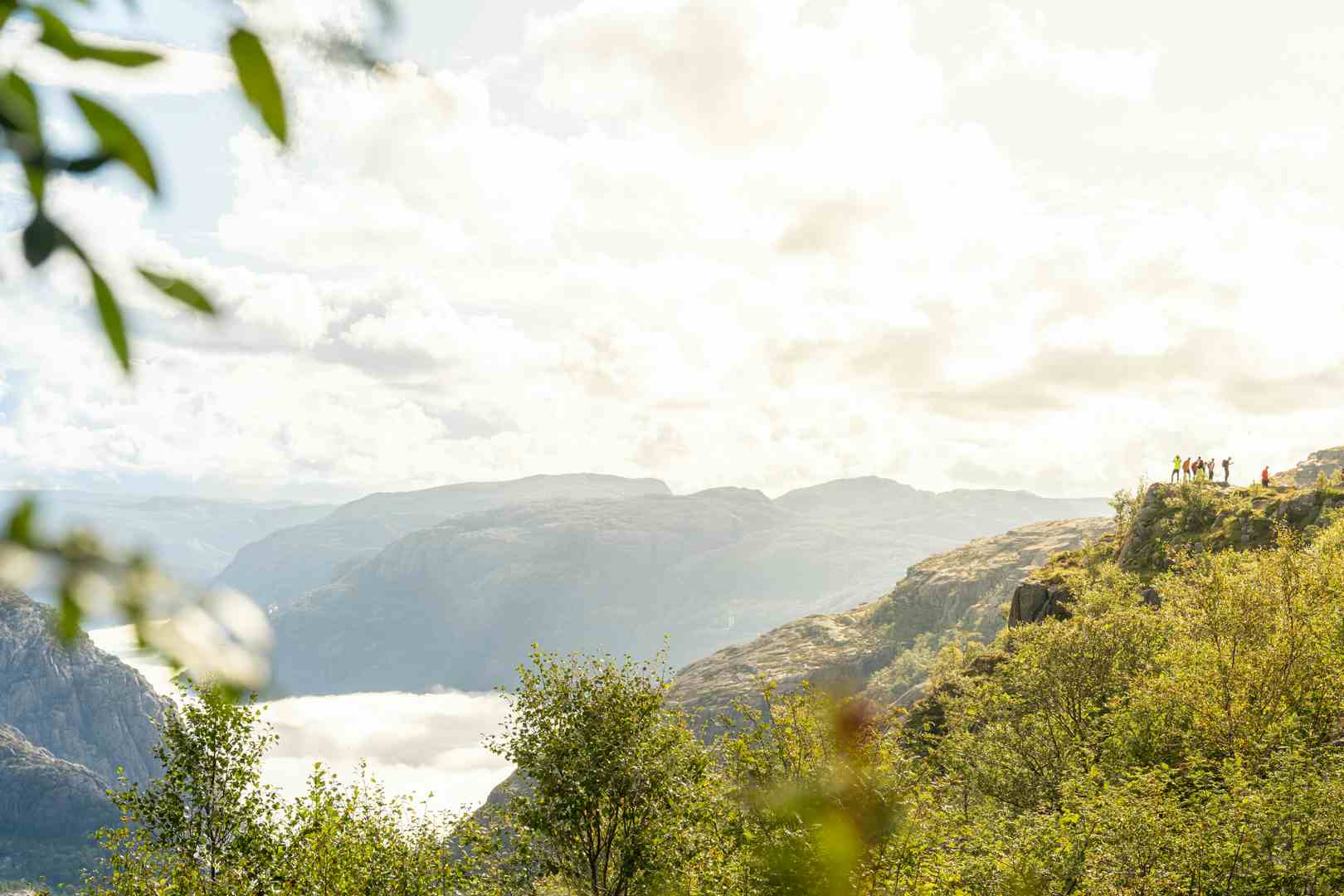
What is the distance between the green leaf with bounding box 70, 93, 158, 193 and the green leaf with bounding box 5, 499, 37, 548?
0.59 m

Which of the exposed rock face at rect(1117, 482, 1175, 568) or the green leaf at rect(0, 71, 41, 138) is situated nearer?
the green leaf at rect(0, 71, 41, 138)

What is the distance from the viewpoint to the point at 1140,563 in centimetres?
8831

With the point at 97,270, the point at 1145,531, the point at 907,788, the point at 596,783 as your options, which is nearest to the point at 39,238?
the point at 97,270

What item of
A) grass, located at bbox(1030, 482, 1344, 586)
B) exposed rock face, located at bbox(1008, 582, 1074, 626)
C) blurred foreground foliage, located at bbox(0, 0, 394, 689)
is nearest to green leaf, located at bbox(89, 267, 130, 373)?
blurred foreground foliage, located at bbox(0, 0, 394, 689)

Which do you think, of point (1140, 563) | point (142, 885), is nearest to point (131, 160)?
point (142, 885)

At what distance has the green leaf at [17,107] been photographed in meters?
1.42

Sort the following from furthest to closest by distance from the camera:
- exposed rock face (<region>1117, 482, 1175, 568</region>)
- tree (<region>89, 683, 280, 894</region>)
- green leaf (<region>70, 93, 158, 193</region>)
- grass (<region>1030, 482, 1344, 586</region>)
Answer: exposed rock face (<region>1117, 482, 1175, 568</region>) < grass (<region>1030, 482, 1344, 586</region>) < tree (<region>89, 683, 280, 894</region>) < green leaf (<region>70, 93, 158, 193</region>)

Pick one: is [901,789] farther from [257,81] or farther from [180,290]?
[257,81]

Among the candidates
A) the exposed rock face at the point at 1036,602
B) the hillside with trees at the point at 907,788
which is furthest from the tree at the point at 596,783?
the exposed rock face at the point at 1036,602

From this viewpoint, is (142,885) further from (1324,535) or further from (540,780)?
(1324,535)

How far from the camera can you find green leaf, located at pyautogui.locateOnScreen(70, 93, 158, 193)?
1372mm

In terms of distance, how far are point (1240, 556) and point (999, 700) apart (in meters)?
15.0

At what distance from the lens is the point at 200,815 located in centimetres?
4453

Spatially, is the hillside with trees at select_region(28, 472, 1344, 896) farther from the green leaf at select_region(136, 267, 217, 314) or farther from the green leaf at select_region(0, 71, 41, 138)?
the green leaf at select_region(0, 71, 41, 138)
